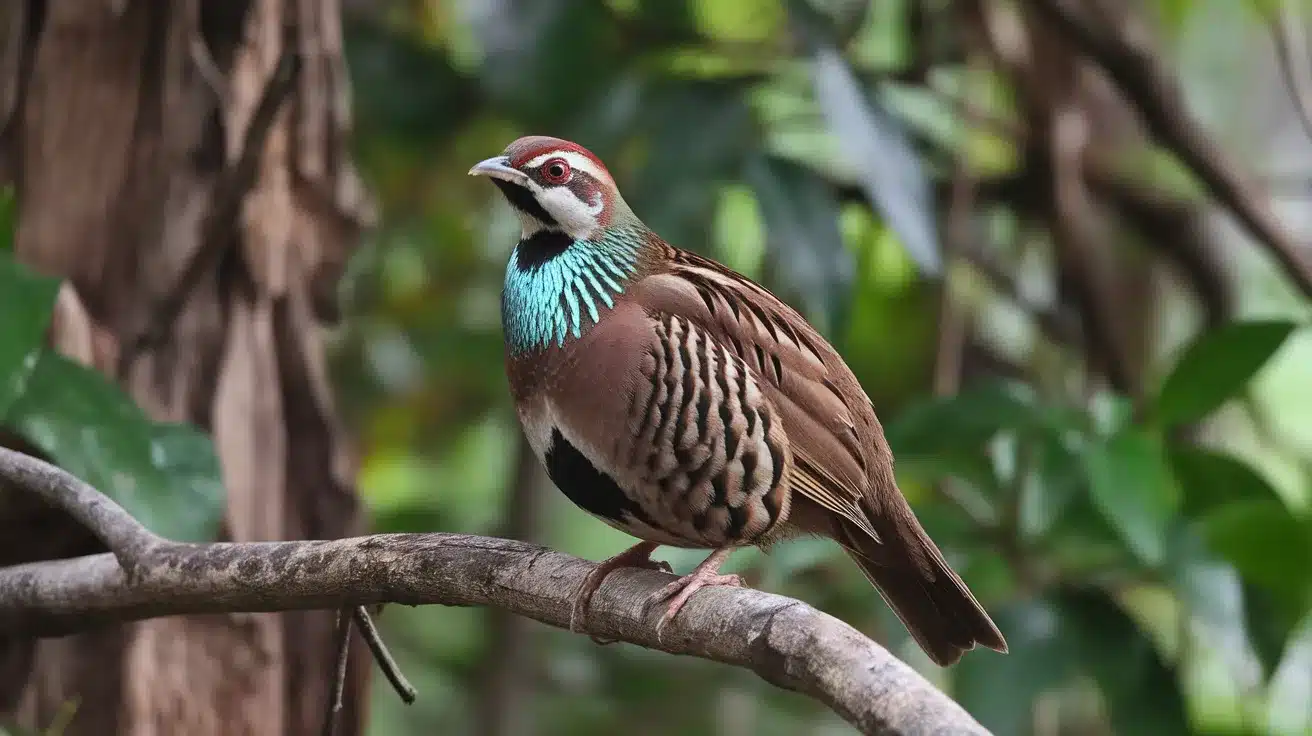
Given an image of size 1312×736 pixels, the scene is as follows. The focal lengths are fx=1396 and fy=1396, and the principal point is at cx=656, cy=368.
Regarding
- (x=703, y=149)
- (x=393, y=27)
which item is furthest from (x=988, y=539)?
(x=393, y=27)

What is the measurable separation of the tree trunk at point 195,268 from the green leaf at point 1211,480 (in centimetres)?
207

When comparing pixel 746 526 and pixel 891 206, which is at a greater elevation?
pixel 891 206

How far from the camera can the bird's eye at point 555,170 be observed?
8.86ft

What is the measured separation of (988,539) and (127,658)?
2.11 m

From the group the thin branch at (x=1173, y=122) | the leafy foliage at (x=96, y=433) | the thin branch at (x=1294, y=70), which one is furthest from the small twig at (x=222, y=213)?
the thin branch at (x=1294, y=70)

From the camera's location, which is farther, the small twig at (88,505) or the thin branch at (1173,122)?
the thin branch at (1173,122)

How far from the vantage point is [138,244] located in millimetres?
3248

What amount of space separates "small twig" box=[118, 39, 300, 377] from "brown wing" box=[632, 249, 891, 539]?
854 millimetres

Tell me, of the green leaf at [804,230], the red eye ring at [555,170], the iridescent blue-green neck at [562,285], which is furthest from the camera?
the green leaf at [804,230]

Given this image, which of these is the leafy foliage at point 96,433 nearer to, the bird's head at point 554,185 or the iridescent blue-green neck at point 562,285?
the iridescent blue-green neck at point 562,285

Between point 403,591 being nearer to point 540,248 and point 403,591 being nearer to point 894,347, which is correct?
point 540,248

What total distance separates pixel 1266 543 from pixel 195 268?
260cm

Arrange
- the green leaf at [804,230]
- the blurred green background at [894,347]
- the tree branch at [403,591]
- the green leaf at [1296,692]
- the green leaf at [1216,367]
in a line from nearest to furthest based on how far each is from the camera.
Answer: the tree branch at [403,591] → the green leaf at [1216,367] → the blurred green background at [894,347] → the green leaf at [804,230] → the green leaf at [1296,692]

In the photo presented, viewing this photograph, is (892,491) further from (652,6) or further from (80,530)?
(652,6)
